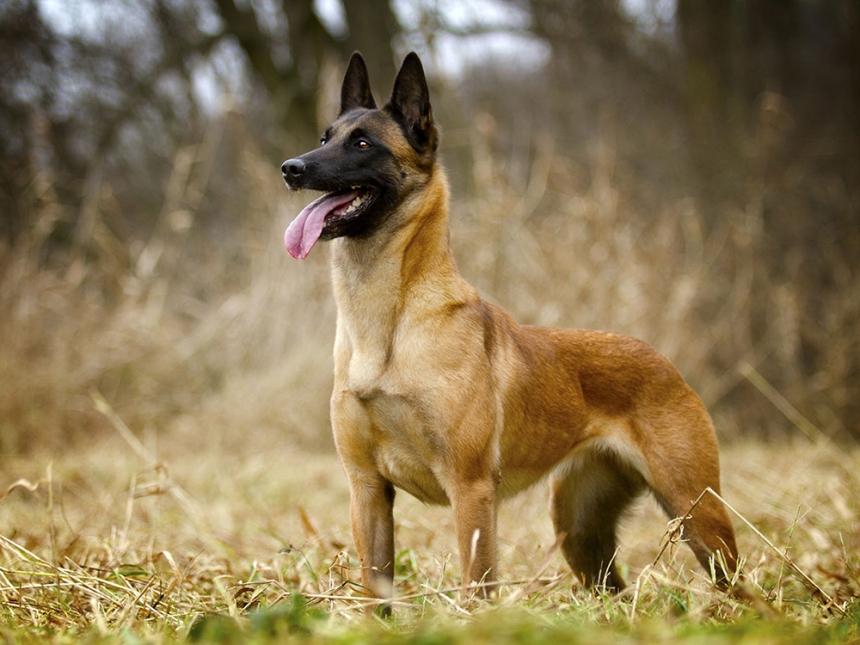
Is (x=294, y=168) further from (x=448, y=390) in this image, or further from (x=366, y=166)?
(x=448, y=390)

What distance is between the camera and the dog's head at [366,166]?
2.97 metres

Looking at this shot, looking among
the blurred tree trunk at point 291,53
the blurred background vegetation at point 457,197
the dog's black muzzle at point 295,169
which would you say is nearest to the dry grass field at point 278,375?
the blurred background vegetation at point 457,197

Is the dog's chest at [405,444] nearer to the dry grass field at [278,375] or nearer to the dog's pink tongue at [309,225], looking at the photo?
the dog's pink tongue at [309,225]

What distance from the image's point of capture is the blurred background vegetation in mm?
7087

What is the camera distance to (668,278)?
7691 millimetres

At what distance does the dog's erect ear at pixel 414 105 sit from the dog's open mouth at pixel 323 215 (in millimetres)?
403

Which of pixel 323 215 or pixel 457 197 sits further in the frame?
pixel 457 197

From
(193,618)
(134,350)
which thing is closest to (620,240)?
(134,350)

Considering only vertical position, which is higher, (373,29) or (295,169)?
(373,29)

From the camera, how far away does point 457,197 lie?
8.55 meters

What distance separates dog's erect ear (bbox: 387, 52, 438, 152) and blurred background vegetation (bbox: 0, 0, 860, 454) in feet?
10.3

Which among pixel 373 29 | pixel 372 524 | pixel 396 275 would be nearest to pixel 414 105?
pixel 396 275

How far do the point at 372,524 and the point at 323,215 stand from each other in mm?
1247

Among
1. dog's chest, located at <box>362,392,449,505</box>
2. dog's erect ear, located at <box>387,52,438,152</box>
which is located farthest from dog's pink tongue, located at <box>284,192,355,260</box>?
dog's chest, located at <box>362,392,449,505</box>
